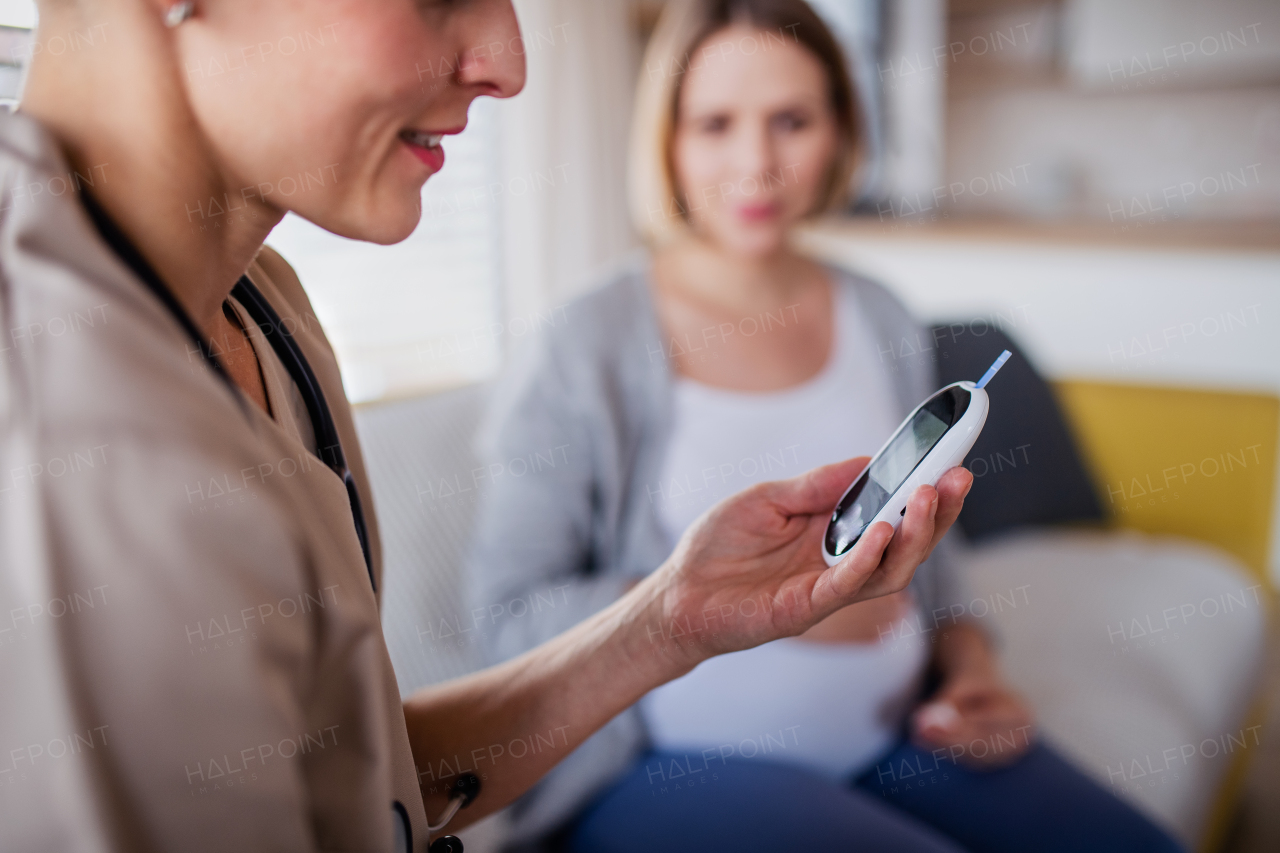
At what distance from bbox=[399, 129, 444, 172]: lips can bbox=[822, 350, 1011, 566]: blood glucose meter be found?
36cm

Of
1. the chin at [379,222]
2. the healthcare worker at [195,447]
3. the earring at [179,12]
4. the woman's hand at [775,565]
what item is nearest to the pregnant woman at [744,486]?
the woman's hand at [775,565]

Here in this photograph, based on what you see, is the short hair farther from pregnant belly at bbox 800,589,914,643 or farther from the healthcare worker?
the healthcare worker

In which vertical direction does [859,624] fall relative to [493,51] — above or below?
below

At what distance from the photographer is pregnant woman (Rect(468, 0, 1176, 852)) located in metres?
1.08

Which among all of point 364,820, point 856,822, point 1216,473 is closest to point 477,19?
point 364,820

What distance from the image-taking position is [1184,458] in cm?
204

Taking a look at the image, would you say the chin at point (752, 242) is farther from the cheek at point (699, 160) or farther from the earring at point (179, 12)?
the earring at point (179, 12)

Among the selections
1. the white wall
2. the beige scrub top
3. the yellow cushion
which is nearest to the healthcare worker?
the beige scrub top

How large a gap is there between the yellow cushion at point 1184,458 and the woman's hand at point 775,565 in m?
1.57

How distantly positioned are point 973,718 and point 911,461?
0.65 m

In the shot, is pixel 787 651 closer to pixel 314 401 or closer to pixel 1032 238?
pixel 314 401

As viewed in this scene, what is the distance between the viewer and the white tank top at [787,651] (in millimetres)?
1119

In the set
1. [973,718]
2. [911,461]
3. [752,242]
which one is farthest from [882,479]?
[752,242]

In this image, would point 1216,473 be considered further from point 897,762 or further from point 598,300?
point 598,300
